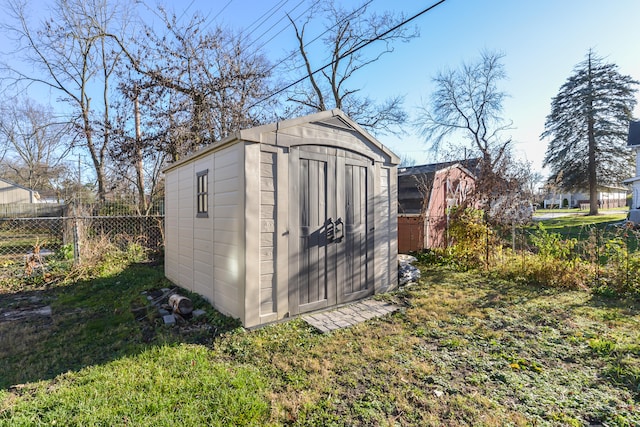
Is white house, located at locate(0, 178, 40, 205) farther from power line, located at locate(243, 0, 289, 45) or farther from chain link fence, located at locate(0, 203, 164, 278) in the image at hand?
power line, located at locate(243, 0, 289, 45)

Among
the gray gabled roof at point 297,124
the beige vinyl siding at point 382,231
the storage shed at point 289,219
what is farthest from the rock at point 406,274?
the gray gabled roof at point 297,124

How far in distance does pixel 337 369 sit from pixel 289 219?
1.86 meters

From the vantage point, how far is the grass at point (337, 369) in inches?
85.3

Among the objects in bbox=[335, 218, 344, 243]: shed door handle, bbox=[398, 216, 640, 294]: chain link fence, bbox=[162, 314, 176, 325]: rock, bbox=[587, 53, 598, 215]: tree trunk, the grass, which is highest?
bbox=[587, 53, 598, 215]: tree trunk

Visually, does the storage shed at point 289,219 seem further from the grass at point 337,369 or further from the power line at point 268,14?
the power line at point 268,14

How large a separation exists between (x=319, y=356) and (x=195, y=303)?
7.59ft

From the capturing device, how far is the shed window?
450 cm

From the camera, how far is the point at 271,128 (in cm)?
380

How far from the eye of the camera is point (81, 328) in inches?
A: 148

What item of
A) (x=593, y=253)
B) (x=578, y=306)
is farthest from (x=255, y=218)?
(x=593, y=253)

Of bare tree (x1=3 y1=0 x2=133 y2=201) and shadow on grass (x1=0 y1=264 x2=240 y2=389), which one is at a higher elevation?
bare tree (x1=3 y1=0 x2=133 y2=201)

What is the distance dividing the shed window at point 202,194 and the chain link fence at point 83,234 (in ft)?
11.5

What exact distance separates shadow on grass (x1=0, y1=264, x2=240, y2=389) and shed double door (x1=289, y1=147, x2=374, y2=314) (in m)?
1.13

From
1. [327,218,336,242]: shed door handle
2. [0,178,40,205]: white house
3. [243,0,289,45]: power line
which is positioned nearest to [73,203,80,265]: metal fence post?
[327,218,336,242]: shed door handle
